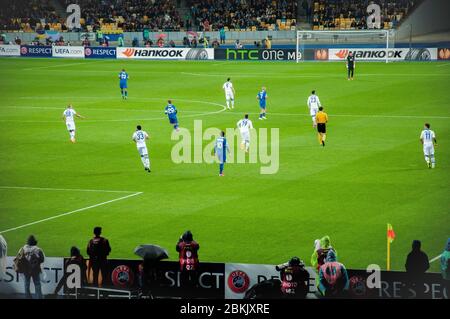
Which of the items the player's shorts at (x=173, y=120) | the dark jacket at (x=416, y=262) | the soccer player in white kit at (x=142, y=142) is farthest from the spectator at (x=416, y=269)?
the player's shorts at (x=173, y=120)

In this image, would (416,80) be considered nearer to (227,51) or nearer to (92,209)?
(227,51)

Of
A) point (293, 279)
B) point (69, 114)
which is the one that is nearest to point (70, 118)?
point (69, 114)

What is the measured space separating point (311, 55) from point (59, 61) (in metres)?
26.2

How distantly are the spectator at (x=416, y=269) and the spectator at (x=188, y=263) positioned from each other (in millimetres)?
4357

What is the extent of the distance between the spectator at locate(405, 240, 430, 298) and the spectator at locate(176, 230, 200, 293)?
172 inches

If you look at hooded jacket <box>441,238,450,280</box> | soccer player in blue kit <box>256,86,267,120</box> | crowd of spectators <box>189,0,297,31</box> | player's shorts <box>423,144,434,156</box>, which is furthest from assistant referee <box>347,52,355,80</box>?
hooded jacket <box>441,238,450,280</box>

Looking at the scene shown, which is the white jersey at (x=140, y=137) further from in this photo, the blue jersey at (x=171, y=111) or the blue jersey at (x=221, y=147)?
the blue jersey at (x=171, y=111)

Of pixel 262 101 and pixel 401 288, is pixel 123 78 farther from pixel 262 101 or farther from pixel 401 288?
pixel 401 288

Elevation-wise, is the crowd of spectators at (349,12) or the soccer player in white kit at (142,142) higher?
the crowd of spectators at (349,12)

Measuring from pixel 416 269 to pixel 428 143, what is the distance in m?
17.6

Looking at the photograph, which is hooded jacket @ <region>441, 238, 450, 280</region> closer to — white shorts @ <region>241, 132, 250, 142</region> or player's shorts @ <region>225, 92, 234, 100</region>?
white shorts @ <region>241, 132, 250, 142</region>

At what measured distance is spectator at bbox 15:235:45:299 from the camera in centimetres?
1845

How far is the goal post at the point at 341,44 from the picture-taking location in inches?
3167

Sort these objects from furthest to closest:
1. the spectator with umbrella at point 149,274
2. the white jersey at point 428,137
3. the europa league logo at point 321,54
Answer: the europa league logo at point 321,54
the white jersey at point 428,137
the spectator with umbrella at point 149,274
